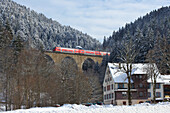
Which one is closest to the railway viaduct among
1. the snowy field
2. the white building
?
the white building

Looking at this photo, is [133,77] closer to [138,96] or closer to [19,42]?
[138,96]

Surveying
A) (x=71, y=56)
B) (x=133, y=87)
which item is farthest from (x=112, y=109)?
(x=71, y=56)

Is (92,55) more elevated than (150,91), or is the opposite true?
(92,55)

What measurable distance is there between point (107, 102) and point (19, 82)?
27267 millimetres

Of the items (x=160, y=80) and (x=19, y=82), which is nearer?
(x=19, y=82)

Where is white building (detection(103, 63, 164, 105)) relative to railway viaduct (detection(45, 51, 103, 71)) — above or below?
below

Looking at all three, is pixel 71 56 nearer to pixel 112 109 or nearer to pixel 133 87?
pixel 133 87

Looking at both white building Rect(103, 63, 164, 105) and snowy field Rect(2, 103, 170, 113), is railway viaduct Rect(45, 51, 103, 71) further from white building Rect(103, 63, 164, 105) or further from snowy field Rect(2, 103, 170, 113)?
snowy field Rect(2, 103, 170, 113)

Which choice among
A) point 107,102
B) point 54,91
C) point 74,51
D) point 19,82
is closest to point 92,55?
point 74,51

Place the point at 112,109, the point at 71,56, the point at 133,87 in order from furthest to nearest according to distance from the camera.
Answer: the point at 71,56
the point at 133,87
the point at 112,109

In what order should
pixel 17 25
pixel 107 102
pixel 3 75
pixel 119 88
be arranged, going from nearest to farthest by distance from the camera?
pixel 3 75 → pixel 119 88 → pixel 107 102 → pixel 17 25

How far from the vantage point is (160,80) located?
5844 cm

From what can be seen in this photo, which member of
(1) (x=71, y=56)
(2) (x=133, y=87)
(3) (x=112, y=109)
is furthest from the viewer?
(1) (x=71, y=56)

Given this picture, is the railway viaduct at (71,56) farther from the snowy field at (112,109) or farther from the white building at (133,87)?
the snowy field at (112,109)
